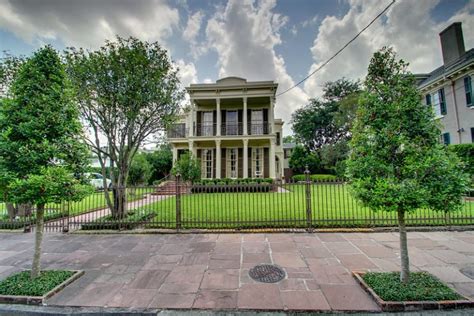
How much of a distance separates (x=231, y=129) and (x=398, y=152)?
50.3ft

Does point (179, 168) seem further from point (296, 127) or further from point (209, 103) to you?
point (296, 127)

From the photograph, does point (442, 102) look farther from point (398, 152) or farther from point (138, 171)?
point (138, 171)

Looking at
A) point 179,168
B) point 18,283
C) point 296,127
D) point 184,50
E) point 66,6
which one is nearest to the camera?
point 18,283

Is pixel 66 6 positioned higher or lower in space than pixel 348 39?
higher

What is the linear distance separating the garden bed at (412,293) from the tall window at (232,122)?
15252mm

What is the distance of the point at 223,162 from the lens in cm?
1802

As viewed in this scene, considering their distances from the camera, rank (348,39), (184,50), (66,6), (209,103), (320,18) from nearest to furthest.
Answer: (66,6)
(348,39)
(320,18)
(184,50)
(209,103)

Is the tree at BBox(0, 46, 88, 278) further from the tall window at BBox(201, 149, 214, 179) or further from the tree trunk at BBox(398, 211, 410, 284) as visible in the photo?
the tall window at BBox(201, 149, 214, 179)

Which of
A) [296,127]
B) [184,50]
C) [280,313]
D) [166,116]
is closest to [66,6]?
[184,50]

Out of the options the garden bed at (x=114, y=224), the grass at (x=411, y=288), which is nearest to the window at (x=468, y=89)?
the grass at (x=411, y=288)

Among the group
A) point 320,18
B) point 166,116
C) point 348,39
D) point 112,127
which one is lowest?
point 112,127

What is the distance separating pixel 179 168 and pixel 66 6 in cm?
982

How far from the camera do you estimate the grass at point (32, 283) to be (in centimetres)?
293

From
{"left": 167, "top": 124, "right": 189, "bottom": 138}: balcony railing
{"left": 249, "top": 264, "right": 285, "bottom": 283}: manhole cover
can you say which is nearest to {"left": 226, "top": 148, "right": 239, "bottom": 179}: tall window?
{"left": 167, "top": 124, "right": 189, "bottom": 138}: balcony railing
